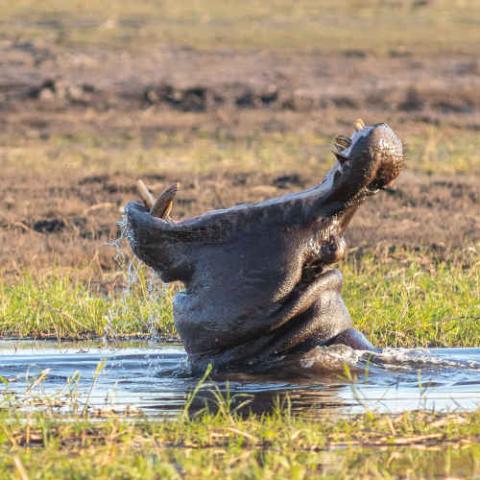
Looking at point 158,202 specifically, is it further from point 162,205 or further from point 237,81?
point 237,81

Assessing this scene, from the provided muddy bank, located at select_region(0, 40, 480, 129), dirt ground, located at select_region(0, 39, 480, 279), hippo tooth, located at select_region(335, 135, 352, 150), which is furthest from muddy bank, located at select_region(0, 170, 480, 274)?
muddy bank, located at select_region(0, 40, 480, 129)

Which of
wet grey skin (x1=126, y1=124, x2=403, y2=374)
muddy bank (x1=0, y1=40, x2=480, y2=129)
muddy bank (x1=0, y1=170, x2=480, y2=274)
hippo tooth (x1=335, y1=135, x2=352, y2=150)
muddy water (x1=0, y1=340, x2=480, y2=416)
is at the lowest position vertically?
muddy bank (x1=0, y1=40, x2=480, y2=129)

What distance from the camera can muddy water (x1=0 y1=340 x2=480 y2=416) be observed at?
5398 millimetres

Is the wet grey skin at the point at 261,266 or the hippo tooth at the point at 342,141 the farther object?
the wet grey skin at the point at 261,266

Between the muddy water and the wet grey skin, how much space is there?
0.13 m

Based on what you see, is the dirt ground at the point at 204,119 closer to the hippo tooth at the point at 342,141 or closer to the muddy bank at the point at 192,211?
the muddy bank at the point at 192,211

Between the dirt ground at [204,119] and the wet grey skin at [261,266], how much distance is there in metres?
3.93

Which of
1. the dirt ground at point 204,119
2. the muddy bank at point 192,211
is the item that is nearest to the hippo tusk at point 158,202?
the muddy bank at point 192,211

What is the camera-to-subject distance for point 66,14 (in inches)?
1267

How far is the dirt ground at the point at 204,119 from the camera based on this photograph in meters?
11.4

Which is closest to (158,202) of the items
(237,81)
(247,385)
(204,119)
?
(247,385)

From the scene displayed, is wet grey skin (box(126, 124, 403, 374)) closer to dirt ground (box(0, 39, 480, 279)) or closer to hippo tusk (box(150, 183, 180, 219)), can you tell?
hippo tusk (box(150, 183, 180, 219))

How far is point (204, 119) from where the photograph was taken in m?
20.0

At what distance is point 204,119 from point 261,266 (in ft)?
47.4
